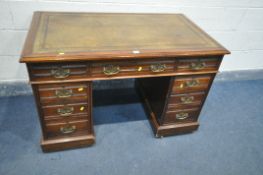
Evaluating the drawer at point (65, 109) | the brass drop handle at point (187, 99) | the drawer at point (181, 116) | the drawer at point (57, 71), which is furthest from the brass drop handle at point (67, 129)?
the brass drop handle at point (187, 99)

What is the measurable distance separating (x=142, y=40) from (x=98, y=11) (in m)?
0.58

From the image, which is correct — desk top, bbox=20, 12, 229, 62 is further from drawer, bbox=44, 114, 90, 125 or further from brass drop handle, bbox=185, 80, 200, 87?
drawer, bbox=44, 114, 90, 125

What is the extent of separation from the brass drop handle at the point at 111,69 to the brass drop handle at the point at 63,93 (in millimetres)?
236

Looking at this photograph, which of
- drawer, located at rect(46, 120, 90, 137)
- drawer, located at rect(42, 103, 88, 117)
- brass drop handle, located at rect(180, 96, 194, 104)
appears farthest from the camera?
brass drop handle, located at rect(180, 96, 194, 104)

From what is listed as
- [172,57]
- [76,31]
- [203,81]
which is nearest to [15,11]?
[76,31]

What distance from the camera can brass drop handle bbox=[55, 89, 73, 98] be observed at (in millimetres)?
1318

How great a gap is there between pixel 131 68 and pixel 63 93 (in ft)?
1.35

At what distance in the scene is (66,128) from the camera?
1526 millimetres

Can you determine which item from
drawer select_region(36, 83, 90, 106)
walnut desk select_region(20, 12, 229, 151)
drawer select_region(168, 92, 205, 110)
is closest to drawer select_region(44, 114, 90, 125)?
walnut desk select_region(20, 12, 229, 151)

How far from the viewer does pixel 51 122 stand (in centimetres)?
146

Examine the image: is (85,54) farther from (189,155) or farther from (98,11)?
(189,155)

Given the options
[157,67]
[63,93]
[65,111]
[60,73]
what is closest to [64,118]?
[65,111]

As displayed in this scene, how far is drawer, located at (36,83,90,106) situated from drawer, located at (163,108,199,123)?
63cm

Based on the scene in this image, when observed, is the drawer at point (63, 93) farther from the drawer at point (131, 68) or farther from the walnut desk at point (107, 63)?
the drawer at point (131, 68)
